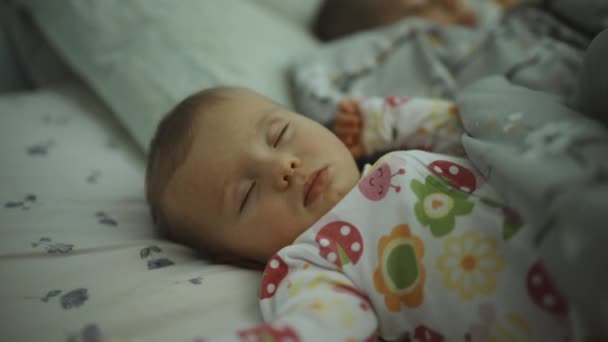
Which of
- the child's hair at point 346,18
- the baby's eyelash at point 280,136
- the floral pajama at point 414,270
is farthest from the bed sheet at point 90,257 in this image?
the child's hair at point 346,18

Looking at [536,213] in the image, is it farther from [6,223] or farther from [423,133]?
[6,223]

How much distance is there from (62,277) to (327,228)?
43 cm

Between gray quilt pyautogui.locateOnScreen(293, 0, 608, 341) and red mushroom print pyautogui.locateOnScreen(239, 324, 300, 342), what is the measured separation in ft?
1.09

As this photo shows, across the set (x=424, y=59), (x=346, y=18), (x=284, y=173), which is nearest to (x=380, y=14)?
(x=346, y=18)

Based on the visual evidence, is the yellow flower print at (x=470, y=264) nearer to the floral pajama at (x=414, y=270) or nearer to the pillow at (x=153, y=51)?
the floral pajama at (x=414, y=270)

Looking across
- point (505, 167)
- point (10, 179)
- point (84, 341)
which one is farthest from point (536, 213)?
point (10, 179)

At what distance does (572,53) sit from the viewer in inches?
42.3

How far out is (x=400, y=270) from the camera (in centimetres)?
71

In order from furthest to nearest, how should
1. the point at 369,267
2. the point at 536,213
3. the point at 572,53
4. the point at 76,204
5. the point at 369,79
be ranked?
the point at 369,79
the point at 572,53
the point at 76,204
the point at 369,267
the point at 536,213

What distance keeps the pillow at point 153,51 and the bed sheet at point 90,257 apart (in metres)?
0.13

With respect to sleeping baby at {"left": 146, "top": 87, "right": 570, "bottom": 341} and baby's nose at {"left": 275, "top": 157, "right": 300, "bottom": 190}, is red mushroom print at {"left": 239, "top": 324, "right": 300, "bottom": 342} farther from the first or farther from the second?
baby's nose at {"left": 275, "top": 157, "right": 300, "bottom": 190}

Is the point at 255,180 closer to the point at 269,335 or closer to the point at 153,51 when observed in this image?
the point at 269,335

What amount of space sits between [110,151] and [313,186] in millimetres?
637

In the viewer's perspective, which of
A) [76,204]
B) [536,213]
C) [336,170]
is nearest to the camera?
[536,213]
